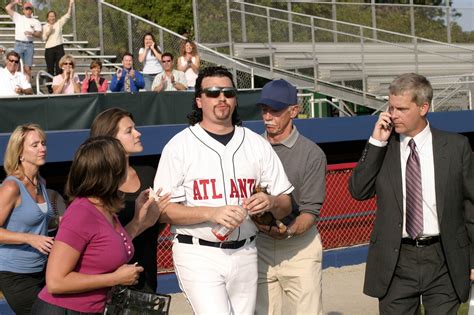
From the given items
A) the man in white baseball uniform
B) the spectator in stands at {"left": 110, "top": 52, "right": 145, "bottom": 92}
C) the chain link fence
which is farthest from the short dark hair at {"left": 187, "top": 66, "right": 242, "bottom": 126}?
the spectator in stands at {"left": 110, "top": 52, "right": 145, "bottom": 92}

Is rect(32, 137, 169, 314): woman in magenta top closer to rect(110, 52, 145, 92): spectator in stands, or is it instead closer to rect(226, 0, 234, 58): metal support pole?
rect(110, 52, 145, 92): spectator in stands

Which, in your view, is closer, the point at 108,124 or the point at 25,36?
the point at 108,124

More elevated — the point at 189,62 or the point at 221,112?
the point at 189,62

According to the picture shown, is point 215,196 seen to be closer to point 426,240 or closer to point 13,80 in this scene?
point 426,240

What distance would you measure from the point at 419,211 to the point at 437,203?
11cm

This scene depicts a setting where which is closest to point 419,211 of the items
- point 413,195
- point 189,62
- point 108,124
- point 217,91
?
point 413,195

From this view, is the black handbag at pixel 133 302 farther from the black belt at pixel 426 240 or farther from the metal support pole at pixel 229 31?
the metal support pole at pixel 229 31

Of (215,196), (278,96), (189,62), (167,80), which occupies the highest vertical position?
(189,62)

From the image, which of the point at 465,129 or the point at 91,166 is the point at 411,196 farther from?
the point at 465,129

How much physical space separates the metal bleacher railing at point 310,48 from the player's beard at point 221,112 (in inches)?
509

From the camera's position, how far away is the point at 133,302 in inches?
182

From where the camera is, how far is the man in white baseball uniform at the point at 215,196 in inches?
213

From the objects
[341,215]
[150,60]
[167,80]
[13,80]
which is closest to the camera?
[341,215]

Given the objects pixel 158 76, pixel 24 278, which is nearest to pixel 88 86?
pixel 158 76
